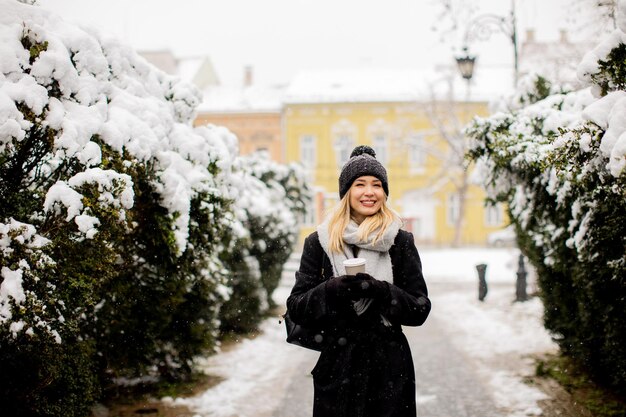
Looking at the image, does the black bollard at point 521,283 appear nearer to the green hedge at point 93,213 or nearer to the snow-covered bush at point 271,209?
the snow-covered bush at point 271,209

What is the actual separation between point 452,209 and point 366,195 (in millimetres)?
35199

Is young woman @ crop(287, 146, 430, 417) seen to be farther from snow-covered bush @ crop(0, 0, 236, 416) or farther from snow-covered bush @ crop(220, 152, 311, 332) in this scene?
snow-covered bush @ crop(220, 152, 311, 332)

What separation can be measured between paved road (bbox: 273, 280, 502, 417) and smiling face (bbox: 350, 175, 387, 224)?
3150 millimetres

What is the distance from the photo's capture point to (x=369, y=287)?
2.74 meters

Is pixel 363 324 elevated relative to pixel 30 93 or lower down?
lower down

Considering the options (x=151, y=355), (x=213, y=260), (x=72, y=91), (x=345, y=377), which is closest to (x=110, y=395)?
(x=151, y=355)

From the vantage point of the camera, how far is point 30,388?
372 centimetres

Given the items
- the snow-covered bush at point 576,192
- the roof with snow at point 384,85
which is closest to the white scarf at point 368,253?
the snow-covered bush at point 576,192

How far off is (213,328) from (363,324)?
180 inches

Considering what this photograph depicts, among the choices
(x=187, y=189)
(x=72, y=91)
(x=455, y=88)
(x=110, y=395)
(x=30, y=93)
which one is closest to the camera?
(x=30, y=93)

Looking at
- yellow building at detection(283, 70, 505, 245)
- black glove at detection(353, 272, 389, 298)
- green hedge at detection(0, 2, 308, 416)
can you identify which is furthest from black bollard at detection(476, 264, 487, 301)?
yellow building at detection(283, 70, 505, 245)

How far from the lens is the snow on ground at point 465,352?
19.2 feet

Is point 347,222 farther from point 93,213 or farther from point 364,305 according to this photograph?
point 93,213

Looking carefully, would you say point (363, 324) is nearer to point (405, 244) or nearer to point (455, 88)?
point (405, 244)
